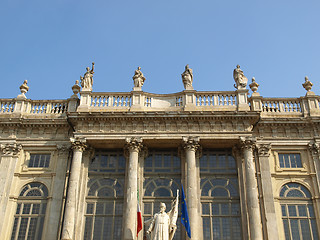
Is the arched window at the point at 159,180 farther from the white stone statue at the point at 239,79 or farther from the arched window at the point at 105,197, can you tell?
the white stone statue at the point at 239,79

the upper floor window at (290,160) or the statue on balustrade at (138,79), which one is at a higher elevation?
the statue on balustrade at (138,79)

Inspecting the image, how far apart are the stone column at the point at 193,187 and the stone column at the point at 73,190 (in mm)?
4903

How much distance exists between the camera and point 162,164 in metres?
20.4

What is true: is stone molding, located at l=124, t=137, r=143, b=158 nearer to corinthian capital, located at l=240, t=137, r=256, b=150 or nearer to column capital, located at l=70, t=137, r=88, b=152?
column capital, located at l=70, t=137, r=88, b=152

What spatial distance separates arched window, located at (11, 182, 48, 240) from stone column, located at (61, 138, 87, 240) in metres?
1.73

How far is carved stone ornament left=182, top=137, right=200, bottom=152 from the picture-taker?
19.7 metres

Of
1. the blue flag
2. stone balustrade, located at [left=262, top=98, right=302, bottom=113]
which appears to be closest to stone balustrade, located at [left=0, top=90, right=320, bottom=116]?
stone balustrade, located at [left=262, top=98, right=302, bottom=113]

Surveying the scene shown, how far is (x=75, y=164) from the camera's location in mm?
19422

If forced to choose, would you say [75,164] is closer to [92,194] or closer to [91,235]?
[92,194]

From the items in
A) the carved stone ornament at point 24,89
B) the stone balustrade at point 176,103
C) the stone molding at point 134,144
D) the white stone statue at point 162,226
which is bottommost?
the white stone statue at point 162,226

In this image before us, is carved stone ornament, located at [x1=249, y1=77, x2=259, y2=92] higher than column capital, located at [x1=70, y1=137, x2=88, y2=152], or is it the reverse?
carved stone ornament, located at [x1=249, y1=77, x2=259, y2=92]

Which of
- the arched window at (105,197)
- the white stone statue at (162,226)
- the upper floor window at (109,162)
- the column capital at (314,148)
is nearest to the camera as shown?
the white stone statue at (162,226)

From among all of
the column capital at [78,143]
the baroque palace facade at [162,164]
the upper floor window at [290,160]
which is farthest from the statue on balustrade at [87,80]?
the upper floor window at [290,160]

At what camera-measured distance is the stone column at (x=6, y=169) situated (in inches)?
763
